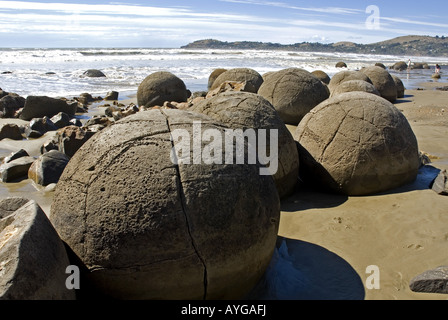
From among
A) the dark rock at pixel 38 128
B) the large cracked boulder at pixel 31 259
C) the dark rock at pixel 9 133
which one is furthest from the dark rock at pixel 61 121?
the large cracked boulder at pixel 31 259

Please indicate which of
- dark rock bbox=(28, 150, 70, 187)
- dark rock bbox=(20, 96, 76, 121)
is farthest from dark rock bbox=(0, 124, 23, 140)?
dark rock bbox=(28, 150, 70, 187)

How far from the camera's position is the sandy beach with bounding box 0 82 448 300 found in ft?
13.4

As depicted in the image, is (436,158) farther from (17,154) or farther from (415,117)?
(17,154)

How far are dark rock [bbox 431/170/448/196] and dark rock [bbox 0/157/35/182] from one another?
7509 millimetres

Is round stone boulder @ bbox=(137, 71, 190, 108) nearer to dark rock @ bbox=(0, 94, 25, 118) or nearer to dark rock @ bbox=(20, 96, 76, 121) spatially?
dark rock @ bbox=(20, 96, 76, 121)

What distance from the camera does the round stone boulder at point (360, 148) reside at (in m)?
5.94

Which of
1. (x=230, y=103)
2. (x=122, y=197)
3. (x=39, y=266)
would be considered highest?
(x=230, y=103)

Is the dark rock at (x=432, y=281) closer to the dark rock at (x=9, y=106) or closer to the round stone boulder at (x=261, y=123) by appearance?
the round stone boulder at (x=261, y=123)

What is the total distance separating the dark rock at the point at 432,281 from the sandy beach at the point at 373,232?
62 millimetres

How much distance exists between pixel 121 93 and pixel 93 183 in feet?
63.1

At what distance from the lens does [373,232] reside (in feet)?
16.4

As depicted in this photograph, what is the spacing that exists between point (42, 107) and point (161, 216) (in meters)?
13.4

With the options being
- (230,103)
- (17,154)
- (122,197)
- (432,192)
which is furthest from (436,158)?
(17,154)

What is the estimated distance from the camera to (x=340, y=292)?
3.86 m
